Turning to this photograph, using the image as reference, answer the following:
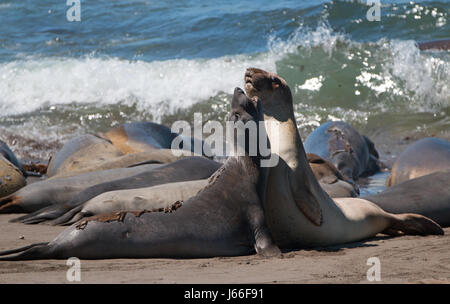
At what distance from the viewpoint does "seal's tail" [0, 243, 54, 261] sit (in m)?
4.38

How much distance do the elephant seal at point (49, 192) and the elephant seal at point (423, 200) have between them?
220 cm

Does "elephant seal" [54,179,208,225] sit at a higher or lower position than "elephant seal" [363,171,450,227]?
higher

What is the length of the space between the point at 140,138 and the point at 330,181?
3112 mm

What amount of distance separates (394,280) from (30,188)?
4186 millimetres

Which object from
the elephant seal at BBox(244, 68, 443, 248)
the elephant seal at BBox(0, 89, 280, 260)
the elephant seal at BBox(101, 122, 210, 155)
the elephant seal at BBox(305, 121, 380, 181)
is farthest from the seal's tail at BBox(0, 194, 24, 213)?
the elephant seal at BBox(305, 121, 380, 181)

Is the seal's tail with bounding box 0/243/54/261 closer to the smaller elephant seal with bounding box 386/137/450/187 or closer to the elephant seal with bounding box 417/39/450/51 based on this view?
the smaller elephant seal with bounding box 386/137/450/187

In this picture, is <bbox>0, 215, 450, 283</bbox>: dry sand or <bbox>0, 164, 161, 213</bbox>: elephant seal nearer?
<bbox>0, 215, 450, 283</bbox>: dry sand

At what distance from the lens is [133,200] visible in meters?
5.84

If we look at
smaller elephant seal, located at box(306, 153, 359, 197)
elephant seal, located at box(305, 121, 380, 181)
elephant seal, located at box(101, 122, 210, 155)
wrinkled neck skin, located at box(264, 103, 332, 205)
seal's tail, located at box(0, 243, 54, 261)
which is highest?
wrinkled neck skin, located at box(264, 103, 332, 205)

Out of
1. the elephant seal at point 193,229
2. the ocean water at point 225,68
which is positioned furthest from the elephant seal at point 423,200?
the ocean water at point 225,68

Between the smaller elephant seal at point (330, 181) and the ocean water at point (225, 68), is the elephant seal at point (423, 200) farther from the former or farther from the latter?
the ocean water at point (225, 68)

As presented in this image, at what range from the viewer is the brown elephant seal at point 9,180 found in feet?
24.3

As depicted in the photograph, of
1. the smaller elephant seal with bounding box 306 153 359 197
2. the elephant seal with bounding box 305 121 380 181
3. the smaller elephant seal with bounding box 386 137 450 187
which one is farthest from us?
the elephant seal with bounding box 305 121 380 181

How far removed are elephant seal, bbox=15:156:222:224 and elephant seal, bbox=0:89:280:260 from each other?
147 centimetres
